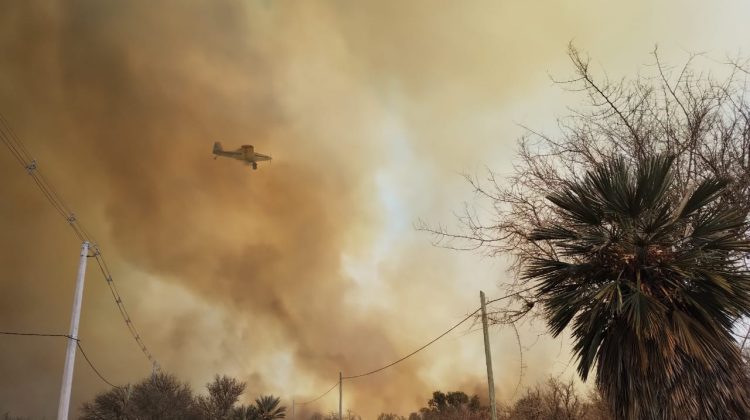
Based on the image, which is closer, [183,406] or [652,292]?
[652,292]

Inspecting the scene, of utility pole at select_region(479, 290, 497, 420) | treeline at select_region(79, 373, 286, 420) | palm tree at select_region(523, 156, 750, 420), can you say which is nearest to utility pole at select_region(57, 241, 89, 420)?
utility pole at select_region(479, 290, 497, 420)

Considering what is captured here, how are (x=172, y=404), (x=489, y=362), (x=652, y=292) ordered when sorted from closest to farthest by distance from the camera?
(x=652, y=292) → (x=489, y=362) → (x=172, y=404)

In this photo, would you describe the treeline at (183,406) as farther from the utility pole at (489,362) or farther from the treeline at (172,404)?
the utility pole at (489,362)

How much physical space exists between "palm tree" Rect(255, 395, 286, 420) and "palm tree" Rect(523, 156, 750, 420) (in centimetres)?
5075

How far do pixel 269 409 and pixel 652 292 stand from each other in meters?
52.9

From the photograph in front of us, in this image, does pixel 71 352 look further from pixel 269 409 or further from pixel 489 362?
pixel 269 409

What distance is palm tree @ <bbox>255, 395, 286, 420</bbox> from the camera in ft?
179

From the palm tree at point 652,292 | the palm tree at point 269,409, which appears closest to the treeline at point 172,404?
the palm tree at point 269,409

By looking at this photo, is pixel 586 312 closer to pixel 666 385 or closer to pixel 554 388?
pixel 666 385

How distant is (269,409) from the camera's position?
5556cm

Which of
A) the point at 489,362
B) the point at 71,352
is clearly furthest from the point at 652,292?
the point at 71,352

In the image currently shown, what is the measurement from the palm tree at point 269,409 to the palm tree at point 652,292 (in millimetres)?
50753

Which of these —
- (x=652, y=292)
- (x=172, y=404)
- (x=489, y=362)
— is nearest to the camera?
(x=652, y=292)

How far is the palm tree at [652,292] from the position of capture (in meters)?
7.80
